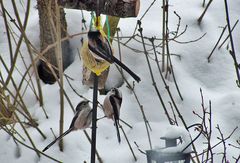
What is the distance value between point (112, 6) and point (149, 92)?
3.30 ft

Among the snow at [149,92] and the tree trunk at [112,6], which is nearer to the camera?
the tree trunk at [112,6]

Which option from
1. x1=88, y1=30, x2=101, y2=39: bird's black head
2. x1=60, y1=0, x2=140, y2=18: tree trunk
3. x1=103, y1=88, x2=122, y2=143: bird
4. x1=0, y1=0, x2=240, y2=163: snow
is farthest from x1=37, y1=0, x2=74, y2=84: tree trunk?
x1=88, y1=30, x2=101, y2=39: bird's black head

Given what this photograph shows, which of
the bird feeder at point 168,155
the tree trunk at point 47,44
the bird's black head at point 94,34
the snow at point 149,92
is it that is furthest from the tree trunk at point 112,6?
the tree trunk at point 47,44

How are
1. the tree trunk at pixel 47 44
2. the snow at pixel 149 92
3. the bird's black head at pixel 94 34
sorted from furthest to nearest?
the tree trunk at pixel 47 44 < the snow at pixel 149 92 < the bird's black head at pixel 94 34

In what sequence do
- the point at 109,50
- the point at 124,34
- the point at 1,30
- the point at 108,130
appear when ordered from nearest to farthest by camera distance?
the point at 109,50 → the point at 108,130 → the point at 124,34 → the point at 1,30

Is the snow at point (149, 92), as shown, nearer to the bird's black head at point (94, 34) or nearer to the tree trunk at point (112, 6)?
the tree trunk at point (112, 6)

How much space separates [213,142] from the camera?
5.95ft

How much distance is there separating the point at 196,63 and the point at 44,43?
0.84m

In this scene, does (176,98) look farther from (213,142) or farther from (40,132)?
(40,132)

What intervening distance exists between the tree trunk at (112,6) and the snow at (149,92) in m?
0.83

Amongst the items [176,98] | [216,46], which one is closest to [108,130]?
[176,98]

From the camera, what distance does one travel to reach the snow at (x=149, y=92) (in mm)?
1825

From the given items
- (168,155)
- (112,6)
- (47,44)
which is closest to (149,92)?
(47,44)

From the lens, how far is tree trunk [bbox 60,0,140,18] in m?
1.07
